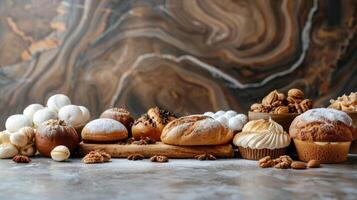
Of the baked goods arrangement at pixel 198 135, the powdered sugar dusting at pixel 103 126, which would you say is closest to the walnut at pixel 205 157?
the baked goods arrangement at pixel 198 135

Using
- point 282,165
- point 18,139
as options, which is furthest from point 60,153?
point 282,165

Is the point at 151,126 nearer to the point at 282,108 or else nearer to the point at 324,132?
the point at 282,108

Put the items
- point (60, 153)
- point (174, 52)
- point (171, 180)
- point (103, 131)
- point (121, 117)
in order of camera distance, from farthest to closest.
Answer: point (174, 52) < point (121, 117) < point (103, 131) < point (60, 153) < point (171, 180)

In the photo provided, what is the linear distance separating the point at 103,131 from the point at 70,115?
0.16 metres

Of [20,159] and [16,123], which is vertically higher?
[16,123]

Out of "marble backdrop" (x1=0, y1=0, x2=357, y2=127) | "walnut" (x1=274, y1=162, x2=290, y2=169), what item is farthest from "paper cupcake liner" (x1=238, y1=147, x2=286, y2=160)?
"marble backdrop" (x1=0, y1=0, x2=357, y2=127)

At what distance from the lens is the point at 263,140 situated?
175cm

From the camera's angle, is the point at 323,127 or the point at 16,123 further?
the point at 16,123

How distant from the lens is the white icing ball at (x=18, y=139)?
5.96 feet

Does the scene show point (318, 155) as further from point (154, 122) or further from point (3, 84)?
point (3, 84)

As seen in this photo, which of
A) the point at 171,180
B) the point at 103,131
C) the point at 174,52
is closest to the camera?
the point at 171,180

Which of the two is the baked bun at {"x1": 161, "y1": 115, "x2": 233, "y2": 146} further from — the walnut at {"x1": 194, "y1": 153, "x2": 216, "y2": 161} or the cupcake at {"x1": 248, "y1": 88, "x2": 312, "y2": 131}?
the cupcake at {"x1": 248, "y1": 88, "x2": 312, "y2": 131}

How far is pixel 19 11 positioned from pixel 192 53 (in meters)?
1.07

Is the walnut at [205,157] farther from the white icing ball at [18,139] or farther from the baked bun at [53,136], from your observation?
the white icing ball at [18,139]
